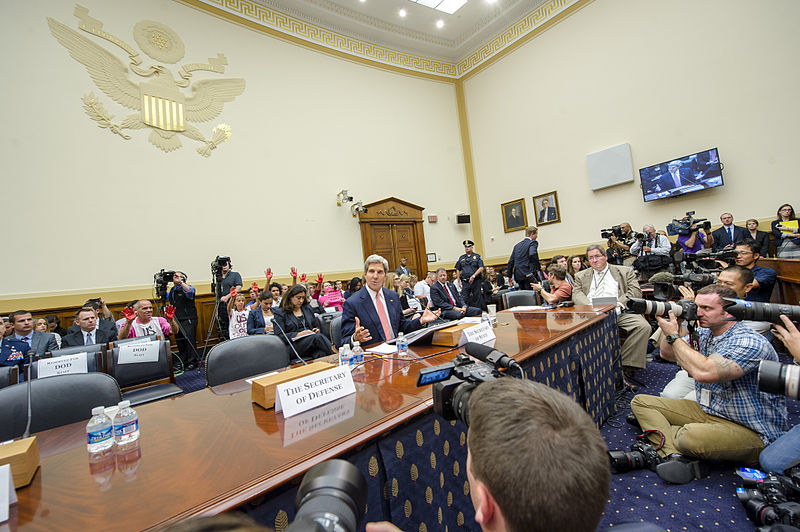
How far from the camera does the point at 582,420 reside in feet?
1.78

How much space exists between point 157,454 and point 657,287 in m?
2.10

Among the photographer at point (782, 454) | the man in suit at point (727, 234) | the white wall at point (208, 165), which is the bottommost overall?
the photographer at point (782, 454)

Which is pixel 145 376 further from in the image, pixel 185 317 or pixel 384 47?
pixel 384 47

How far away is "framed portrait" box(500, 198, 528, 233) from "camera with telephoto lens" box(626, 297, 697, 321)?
24.4ft

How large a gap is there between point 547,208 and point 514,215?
0.84m

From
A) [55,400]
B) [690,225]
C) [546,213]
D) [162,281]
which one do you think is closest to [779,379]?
[55,400]

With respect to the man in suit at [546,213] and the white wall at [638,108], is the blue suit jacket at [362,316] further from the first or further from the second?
the man in suit at [546,213]

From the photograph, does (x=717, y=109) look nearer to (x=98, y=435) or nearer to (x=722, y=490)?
(x=722, y=490)

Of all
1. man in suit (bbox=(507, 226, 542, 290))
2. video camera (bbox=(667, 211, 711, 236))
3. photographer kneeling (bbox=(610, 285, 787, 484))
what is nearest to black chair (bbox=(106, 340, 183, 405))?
photographer kneeling (bbox=(610, 285, 787, 484))

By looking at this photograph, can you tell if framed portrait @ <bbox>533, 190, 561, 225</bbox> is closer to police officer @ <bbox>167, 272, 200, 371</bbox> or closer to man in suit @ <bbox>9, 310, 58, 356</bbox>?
police officer @ <bbox>167, 272, 200, 371</bbox>

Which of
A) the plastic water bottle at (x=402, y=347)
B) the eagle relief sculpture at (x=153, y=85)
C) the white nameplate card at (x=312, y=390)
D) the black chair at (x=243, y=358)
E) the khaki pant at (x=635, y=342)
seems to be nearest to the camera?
the white nameplate card at (x=312, y=390)

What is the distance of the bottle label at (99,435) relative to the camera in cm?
103

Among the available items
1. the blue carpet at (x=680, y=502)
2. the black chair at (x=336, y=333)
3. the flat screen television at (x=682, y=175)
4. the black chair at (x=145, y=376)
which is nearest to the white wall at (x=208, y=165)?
the black chair at (x=145, y=376)

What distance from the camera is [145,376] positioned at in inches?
104
